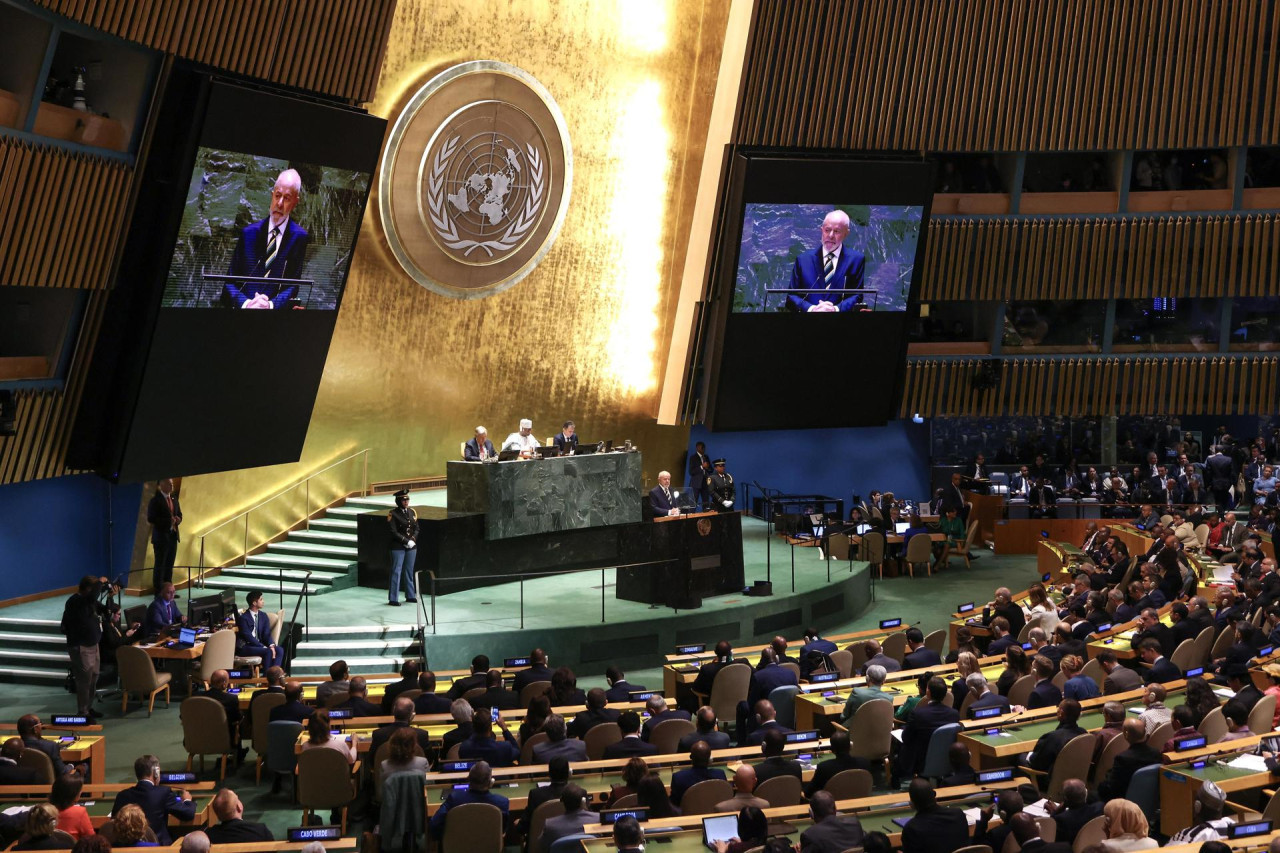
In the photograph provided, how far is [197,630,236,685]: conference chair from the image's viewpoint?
45.5ft

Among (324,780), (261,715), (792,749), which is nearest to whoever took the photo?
(324,780)

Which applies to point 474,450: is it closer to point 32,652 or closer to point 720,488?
point 720,488

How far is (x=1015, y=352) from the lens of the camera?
24953 millimetres

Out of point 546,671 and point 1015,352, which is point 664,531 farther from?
point 1015,352

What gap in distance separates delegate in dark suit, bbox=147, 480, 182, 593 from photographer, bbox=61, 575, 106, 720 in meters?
3.28

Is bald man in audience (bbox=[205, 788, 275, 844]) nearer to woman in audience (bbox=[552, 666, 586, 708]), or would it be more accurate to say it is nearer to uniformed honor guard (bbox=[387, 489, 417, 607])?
woman in audience (bbox=[552, 666, 586, 708])

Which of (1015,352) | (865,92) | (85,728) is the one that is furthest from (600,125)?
(85,728)

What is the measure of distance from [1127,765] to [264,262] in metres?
11.1

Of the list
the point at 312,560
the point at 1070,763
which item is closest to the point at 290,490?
the point at 312,560

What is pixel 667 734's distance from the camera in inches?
430

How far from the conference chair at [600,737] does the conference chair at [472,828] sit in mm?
1892

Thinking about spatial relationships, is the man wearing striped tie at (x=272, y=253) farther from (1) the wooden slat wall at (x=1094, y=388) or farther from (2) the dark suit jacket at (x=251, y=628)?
(1) the wooden slat wall at (x=1094, y=388)

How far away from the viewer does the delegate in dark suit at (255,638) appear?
14.3m

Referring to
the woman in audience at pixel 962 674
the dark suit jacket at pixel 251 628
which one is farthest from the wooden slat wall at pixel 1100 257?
the dark suit jacket at pixel 251 628
